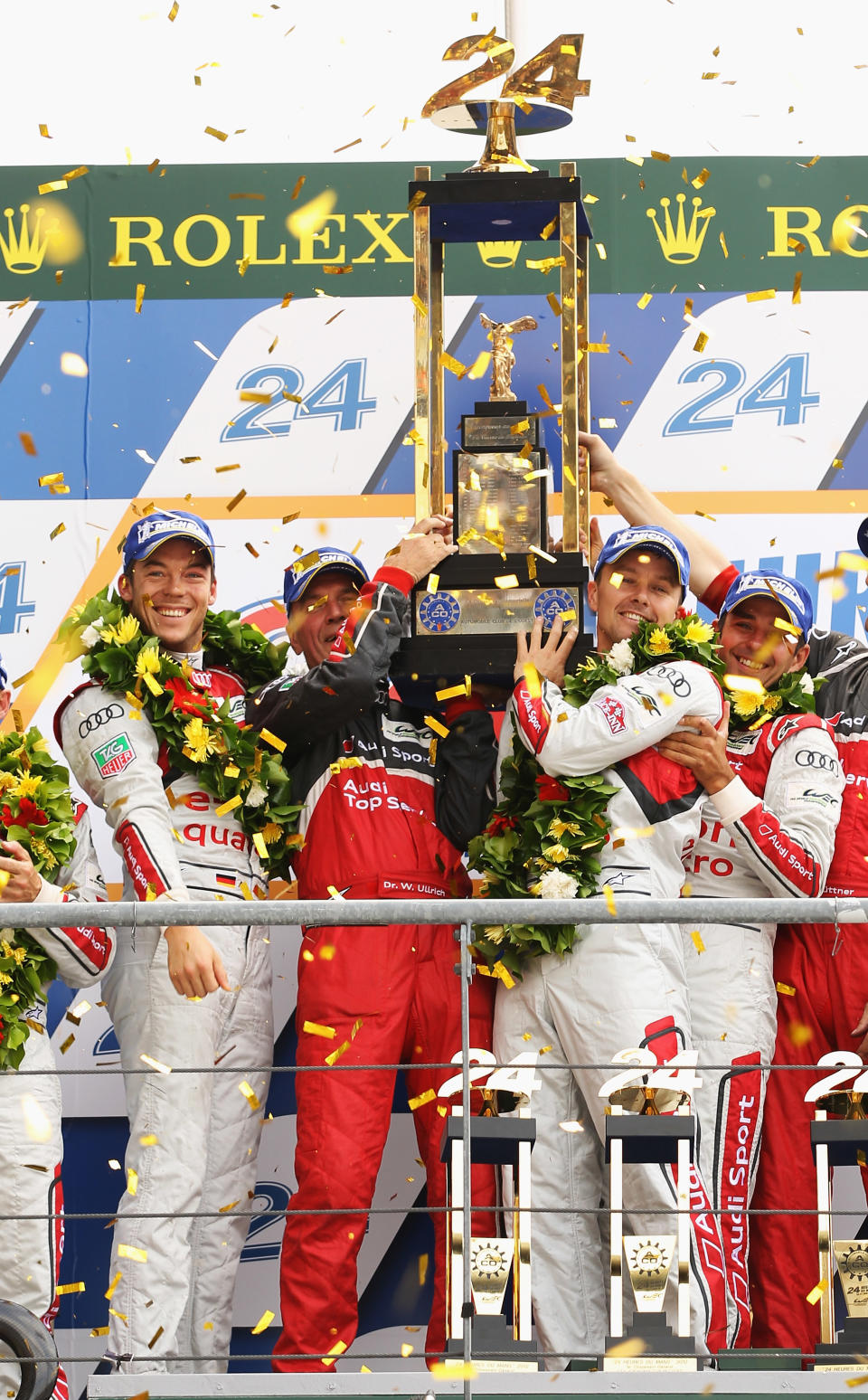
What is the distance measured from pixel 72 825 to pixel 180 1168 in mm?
739

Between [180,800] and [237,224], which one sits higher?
[237,224]

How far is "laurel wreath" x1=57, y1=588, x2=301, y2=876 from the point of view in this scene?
3.97 metres

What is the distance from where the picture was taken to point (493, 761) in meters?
3.95

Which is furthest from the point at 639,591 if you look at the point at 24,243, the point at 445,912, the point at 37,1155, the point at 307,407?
the point at 24,243

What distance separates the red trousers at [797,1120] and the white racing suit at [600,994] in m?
0.22

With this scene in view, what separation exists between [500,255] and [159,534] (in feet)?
5.11

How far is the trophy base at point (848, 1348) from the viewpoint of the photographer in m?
3.35

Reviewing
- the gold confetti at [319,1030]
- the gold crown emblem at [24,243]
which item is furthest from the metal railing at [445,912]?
the gold crown emblem at [24,243]

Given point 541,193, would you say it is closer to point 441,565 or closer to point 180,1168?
point 441,565

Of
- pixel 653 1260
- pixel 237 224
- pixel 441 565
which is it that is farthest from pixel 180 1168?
pixel 237 224

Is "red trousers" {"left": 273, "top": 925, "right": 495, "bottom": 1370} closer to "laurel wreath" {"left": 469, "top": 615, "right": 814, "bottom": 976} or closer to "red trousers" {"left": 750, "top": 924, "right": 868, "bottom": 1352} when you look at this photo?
"laurel wreath" {"left": 469, "top": 615, "right": 814, "bottom": 976}

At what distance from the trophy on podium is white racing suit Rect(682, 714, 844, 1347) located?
18.5 inches

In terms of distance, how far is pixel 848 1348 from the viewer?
11.1ft

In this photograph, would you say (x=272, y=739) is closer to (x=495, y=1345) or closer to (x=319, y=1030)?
(x=319, y=1030)
